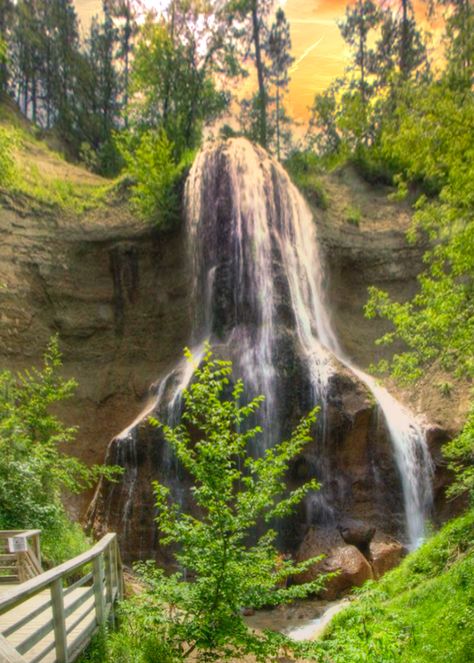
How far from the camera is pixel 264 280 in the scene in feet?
57.7

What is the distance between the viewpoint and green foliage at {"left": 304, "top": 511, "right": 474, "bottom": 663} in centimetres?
518

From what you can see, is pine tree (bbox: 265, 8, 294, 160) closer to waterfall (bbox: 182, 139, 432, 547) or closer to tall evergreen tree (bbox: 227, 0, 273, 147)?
tall evergreen tree (bbox: 227, 0, 273, 147)

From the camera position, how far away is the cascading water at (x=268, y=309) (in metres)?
13.8

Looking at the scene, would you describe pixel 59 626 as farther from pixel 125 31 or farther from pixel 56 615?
pixel 125 31

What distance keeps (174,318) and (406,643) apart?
1528 centimetres

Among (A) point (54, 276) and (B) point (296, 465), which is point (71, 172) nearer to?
(A) point (54, 276)

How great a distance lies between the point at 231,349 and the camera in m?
15.7

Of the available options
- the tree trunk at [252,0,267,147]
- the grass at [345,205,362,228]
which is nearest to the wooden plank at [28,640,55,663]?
the grass at [345,205,362,228]

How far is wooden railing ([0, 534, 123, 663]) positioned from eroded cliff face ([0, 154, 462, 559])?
778 centimetres

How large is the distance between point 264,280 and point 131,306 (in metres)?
6.02

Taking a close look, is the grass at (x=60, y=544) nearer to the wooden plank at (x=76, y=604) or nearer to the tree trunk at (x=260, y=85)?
the wooden plank at (x=76, y=604)

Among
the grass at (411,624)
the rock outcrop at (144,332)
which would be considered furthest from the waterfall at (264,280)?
the grass at (411,624)

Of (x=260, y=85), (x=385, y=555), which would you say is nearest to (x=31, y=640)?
(x=385, y=555)

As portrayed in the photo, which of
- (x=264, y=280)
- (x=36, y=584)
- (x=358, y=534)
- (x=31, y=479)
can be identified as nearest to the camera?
(x=36, y=584)
